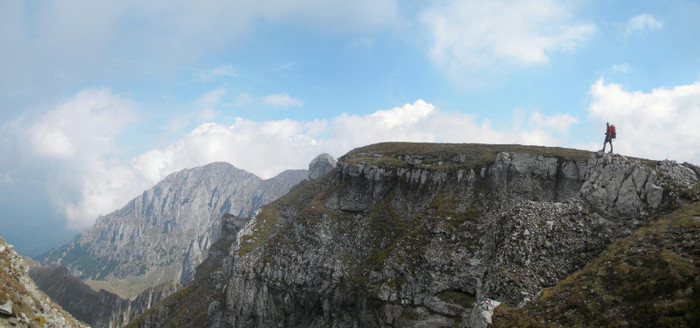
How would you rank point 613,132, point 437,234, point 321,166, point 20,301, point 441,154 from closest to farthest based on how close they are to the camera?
1. point 20,301
2. point 613,132
3. point 437,234
4. point 441,154
5. point 321,166

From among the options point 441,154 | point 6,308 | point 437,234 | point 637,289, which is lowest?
point 6,308

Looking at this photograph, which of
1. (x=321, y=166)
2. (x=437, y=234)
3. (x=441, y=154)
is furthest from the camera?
(x=321, y=166)

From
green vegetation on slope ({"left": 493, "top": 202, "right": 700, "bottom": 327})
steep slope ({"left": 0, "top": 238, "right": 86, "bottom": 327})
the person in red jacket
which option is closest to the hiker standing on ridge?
the person in red jacket

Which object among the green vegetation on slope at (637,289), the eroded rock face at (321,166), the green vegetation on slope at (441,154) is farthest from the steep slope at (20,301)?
the eroded rock face at (321,166)

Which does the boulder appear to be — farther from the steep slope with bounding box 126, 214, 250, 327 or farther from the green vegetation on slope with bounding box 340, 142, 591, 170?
the green vegetation on slope with bounding box 340, 142, 591, 170

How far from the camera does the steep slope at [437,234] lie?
36.6 metres

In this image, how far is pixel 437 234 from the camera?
59719 mm

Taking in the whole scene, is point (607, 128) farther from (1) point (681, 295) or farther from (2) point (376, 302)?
(2) point (376, 302)

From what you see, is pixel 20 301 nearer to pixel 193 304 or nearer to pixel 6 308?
pixel 6 308

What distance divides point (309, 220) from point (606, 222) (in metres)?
60.6

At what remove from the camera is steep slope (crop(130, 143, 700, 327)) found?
120ft

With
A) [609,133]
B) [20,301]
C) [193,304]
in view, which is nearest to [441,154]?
[609,133]

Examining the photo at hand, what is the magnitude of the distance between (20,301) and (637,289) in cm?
4991

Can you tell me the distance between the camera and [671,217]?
30.4 m
